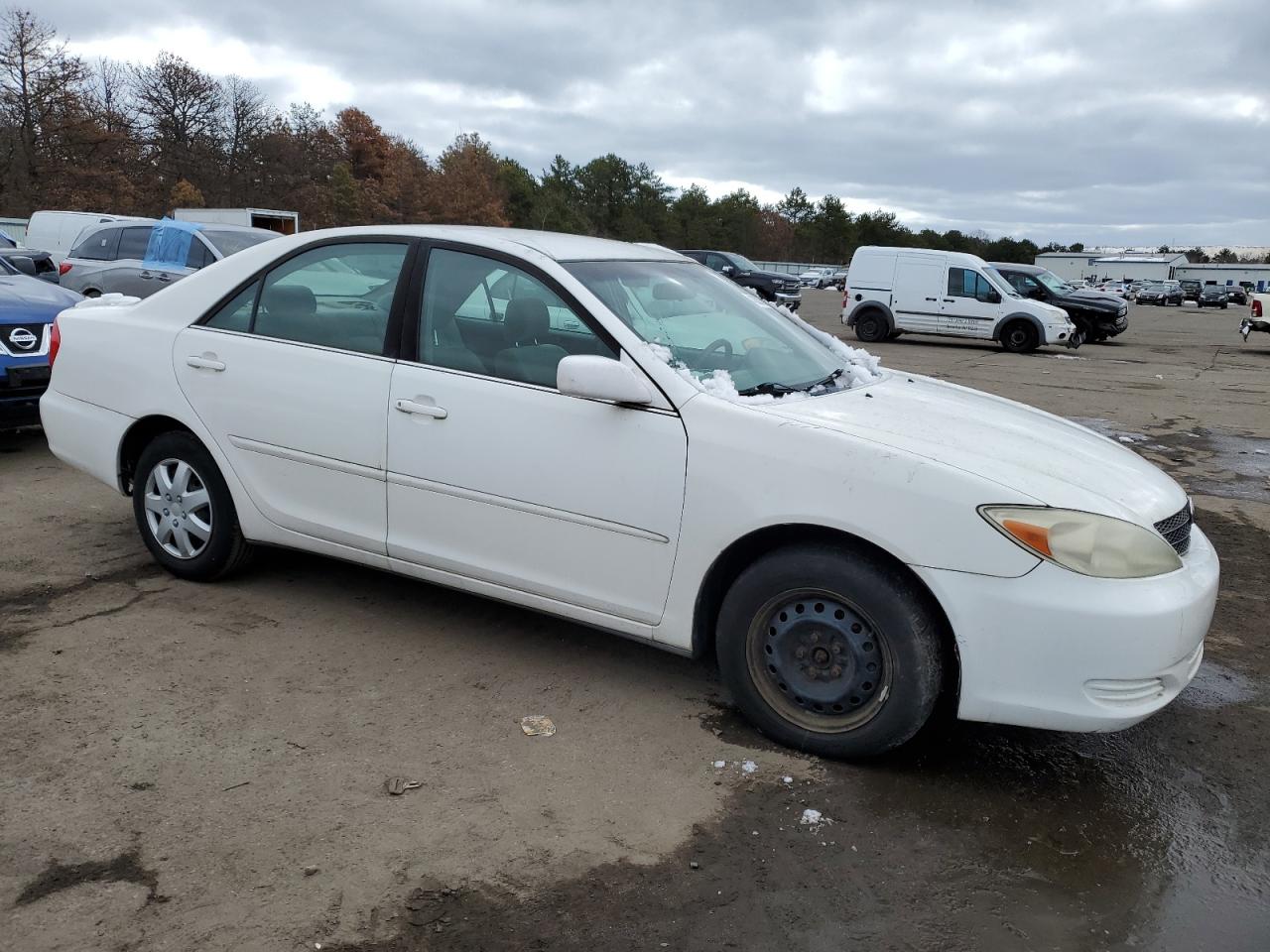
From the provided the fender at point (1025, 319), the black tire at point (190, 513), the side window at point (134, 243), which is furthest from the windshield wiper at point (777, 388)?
the fender at point (1025, 319)

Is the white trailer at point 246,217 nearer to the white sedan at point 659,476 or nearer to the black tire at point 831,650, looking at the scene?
the white sedan at point 659,476

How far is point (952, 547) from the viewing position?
2961mm

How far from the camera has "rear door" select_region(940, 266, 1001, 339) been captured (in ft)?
68.5

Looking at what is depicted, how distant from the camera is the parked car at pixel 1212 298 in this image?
199 feet

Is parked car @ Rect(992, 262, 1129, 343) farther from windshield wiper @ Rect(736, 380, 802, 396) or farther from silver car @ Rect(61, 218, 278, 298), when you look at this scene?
windshield wiper @ Rect(736, 380, 802, 396)

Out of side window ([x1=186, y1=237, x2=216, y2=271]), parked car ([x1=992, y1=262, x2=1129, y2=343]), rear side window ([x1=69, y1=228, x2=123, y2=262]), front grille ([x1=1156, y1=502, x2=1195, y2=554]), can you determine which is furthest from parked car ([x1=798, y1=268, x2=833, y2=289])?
front grille ([x1=1156, y1=502, x2=1195, y2=554])

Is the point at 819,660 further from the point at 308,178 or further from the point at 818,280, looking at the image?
the point at 818,280

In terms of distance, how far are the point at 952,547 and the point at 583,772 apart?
1317 millimetres

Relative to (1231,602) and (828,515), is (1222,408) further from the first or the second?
(828,515)

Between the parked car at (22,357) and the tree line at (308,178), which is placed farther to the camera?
the tree line at (308,178)

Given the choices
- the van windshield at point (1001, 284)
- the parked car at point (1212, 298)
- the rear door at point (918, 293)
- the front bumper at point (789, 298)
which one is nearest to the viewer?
the van windshield at point (1001, 284)

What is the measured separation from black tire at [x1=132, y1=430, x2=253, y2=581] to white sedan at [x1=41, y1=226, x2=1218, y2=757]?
0.01 metres

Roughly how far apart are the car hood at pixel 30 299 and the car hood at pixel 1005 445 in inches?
231

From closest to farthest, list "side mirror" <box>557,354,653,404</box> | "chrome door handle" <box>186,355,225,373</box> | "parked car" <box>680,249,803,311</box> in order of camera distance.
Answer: "side mirror" <box>557,354,653,404</box>, "chrome door handle" <box>186,355,225,373</box>, "parked car" <box>680,249,803,311</box>
